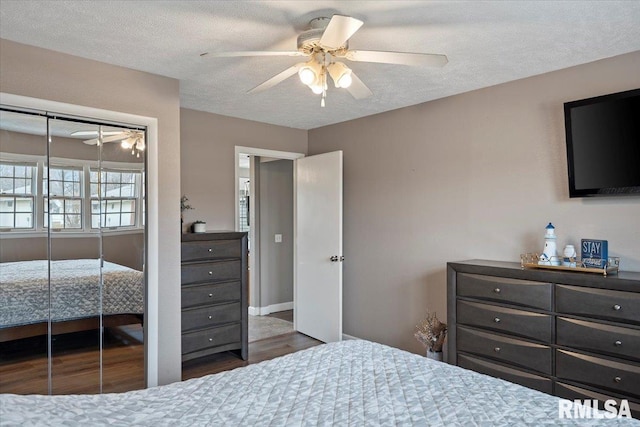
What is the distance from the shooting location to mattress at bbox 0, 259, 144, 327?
2.61 metres

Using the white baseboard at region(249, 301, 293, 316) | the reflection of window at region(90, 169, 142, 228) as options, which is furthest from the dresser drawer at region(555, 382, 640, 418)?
the white baseboard at region(249, 301, 293, 316)

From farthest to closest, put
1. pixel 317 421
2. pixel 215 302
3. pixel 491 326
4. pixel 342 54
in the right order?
pixel 215 302
pixel 491 326
pixel 342 54
pixel 317 421

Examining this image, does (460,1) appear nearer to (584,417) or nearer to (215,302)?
(584,417)

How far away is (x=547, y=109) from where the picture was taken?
3068 millimetres

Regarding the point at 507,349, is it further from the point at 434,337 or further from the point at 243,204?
the point at 243,204

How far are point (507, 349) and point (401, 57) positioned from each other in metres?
2.06

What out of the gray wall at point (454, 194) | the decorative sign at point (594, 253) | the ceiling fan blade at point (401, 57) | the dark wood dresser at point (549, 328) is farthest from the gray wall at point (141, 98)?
the decorative sign at point (594, 253)

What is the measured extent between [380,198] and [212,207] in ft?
5.63

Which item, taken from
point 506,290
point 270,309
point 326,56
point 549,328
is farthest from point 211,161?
point 549,328

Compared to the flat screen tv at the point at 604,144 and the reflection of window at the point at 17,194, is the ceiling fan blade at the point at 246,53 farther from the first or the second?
the flat screen tv at the point at 604,144

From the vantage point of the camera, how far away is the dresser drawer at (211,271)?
12.0ft

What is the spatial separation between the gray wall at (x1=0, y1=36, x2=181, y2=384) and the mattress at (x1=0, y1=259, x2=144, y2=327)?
0.24 meters

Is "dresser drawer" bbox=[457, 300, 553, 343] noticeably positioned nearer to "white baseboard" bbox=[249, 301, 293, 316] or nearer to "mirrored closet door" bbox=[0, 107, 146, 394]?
"mirrored closet door" bbox=[0, 107, 146, 394]

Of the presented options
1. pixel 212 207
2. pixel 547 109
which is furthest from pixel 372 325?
pixel 547 109
